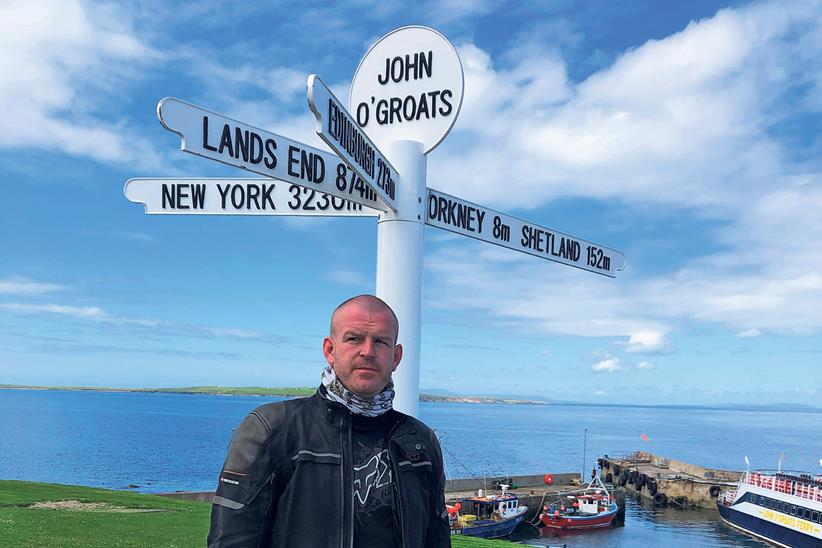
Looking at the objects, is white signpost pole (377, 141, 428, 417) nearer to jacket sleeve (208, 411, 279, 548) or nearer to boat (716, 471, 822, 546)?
jacket sleeve (208, 411, 279, 548)

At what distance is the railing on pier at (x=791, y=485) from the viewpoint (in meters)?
46.8

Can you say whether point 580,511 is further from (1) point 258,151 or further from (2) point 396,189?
(1) point 258,151

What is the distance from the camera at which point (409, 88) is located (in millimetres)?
5203

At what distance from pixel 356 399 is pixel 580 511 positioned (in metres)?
56.8

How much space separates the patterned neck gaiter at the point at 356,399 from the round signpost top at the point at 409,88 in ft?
8.90

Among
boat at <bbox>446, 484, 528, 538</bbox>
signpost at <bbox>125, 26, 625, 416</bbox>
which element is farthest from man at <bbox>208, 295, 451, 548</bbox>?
boat at <bbox>446, 484, 528, 538</bbox>

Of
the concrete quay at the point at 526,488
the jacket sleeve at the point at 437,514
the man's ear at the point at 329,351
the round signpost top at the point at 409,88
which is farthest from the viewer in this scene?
the concrete quay at the point at 526,488

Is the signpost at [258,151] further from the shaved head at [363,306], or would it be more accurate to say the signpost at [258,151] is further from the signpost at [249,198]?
the shaved head at [363,306]

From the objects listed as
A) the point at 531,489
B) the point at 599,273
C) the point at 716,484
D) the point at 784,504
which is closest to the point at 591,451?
the point at 716,484

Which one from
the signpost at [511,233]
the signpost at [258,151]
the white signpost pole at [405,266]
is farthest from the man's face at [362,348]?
the signpost at [511,233]

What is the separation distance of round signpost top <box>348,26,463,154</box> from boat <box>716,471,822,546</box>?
49945mm

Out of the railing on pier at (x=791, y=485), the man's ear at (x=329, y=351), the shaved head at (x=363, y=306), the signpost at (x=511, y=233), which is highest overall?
the signpost at (x=511, y=233)

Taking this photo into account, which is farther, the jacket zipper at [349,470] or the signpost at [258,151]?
the signpost at [258,151]

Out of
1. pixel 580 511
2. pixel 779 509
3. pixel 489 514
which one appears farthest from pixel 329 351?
pixel 580 511
